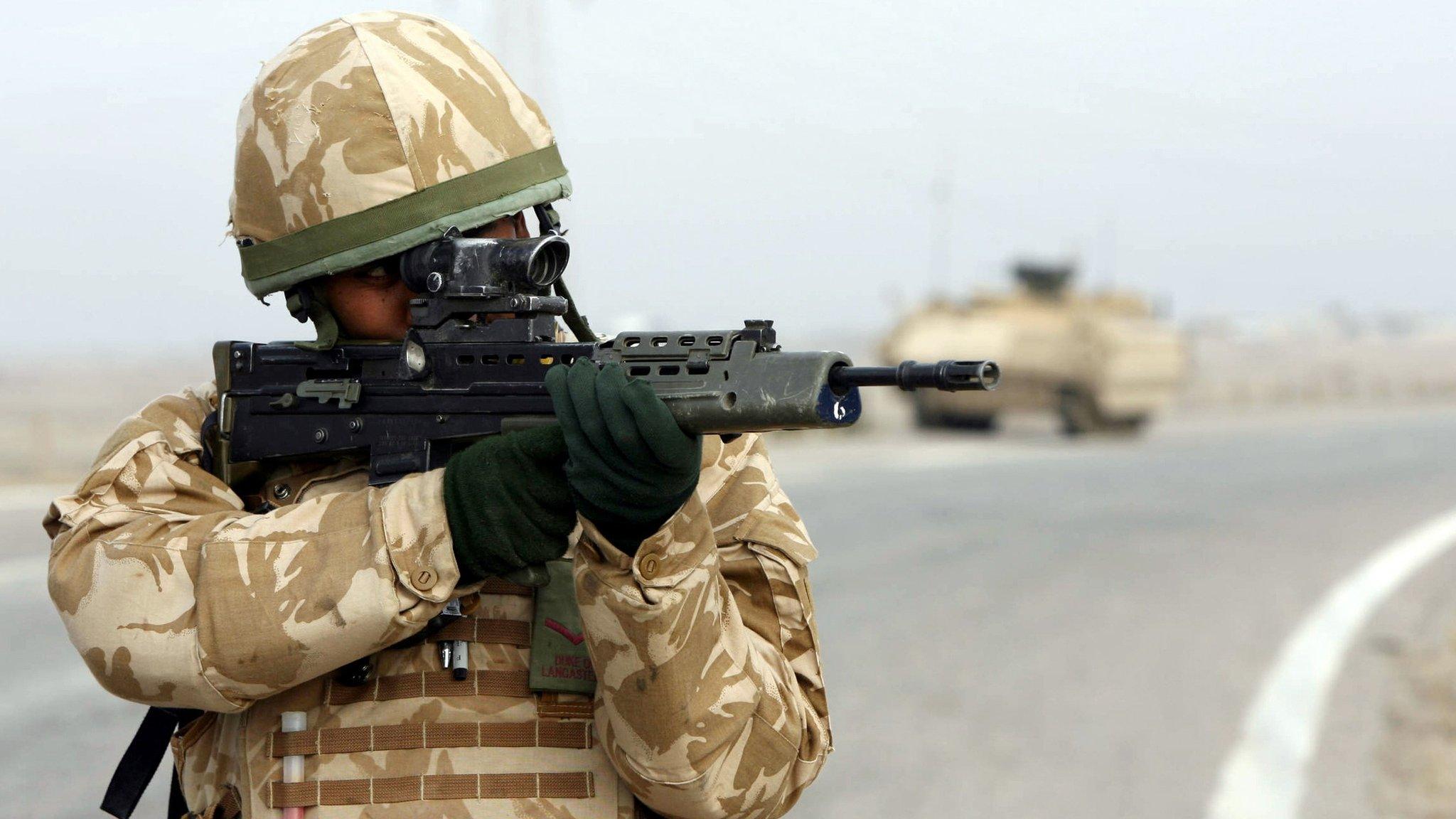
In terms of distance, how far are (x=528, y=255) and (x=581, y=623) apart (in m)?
0.47

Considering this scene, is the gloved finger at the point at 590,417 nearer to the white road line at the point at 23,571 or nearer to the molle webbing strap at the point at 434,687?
the molle webbing strap at the point at 434,687

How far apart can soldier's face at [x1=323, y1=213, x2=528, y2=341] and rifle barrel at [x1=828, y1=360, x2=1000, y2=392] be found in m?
0.62

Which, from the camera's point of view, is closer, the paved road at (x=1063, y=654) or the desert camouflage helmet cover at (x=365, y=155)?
the desert camouflage helmet cover at (x=365, y=155)

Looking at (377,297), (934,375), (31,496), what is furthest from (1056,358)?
(934,375)

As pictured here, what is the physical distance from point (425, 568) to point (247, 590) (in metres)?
0.22

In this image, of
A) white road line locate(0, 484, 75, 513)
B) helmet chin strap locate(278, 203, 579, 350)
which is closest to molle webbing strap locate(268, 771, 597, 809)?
helmet chin strap locate(278, 203, 579, 350)

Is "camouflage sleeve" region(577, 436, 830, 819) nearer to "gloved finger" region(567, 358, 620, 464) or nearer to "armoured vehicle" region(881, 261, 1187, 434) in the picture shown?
"gloved finger" region(567, 358, 620, 464)

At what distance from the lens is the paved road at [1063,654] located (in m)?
5.68

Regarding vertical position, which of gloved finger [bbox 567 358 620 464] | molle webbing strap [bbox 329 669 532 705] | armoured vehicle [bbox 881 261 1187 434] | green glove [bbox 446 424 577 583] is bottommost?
armoured vehicle [bbox 881 261 1187 434]

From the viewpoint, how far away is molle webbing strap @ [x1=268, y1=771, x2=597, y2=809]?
Answer: 2043 mm

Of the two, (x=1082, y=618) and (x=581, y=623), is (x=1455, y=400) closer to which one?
(x=1082, y=618)

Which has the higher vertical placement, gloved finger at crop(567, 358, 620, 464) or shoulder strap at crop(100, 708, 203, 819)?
gloved finger at crop(567, 358, 620, 464)

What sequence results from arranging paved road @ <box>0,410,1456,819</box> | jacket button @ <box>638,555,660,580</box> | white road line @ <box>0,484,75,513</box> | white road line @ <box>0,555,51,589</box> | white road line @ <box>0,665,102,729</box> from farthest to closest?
white road line @ <box>0,484,75,513</box> < white road line @ <box>0,555,51,589</box> < white road line @ <box>0,665,102,729</box> < paved road @ <box>0,410,1456,819</box> < jacket button @ <box>638,555,660,580</box>

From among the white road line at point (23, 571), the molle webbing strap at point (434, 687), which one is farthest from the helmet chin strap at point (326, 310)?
the white road line at point (23, 571)
